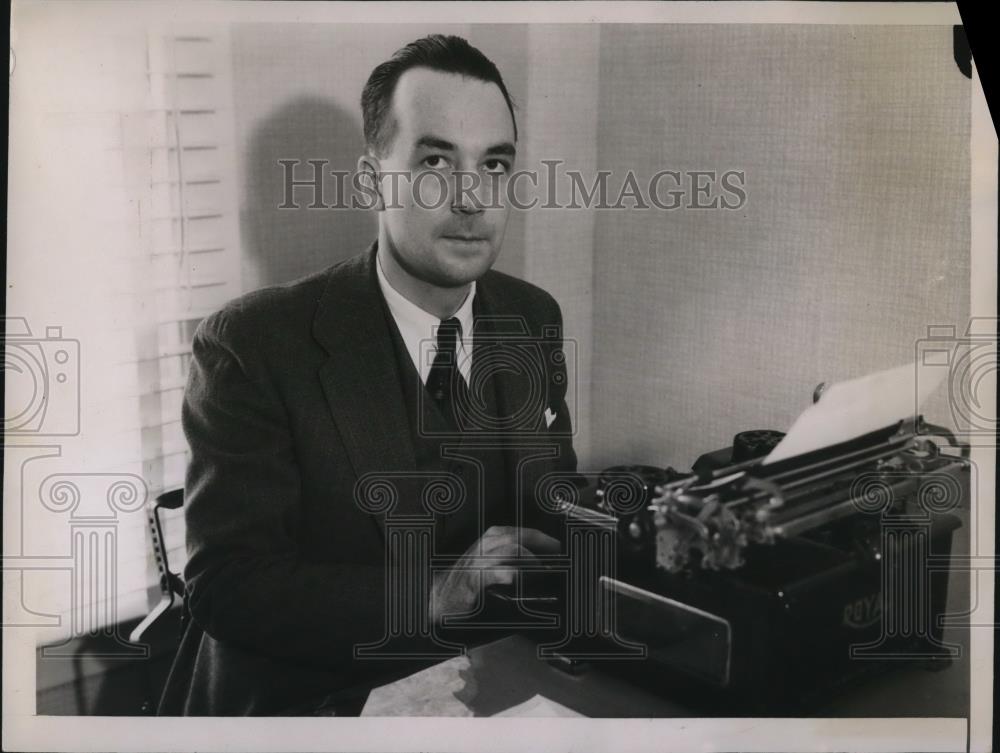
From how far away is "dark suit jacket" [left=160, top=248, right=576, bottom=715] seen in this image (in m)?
1.59

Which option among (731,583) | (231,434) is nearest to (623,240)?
(731,583)

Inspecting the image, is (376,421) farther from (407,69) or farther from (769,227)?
(769,227)

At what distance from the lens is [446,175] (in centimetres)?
162

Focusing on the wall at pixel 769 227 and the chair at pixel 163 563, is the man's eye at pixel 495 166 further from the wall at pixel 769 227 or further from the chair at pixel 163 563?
the chair at pixel 163 563

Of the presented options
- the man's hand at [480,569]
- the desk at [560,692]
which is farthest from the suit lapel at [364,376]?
the desk at [560,692]

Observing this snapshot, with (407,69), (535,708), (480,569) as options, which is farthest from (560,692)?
(407,69)

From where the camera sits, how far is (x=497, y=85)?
163cm

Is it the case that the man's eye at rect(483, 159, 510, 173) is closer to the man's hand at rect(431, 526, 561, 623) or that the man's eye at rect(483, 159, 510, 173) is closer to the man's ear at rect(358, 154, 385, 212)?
the man's ear at rect(358, 154, 385, 212)

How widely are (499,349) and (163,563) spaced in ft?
1.91

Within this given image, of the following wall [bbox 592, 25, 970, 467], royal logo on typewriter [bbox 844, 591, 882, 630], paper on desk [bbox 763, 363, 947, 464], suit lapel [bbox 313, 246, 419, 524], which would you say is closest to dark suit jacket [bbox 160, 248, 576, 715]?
suit lapel [bbox 313, 246, 419, 524]

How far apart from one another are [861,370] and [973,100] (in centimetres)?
44

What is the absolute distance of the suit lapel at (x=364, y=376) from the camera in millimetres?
1604

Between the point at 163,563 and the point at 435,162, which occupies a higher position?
the point at 435,162

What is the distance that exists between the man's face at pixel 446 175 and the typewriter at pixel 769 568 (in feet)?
1.29
